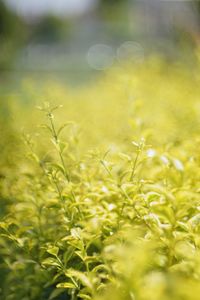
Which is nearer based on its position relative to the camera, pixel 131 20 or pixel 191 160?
pixel 191 160

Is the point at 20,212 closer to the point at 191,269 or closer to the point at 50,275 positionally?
the point at 50,275

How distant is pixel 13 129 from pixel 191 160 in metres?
2.01

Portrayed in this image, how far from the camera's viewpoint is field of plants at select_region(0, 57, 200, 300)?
127 centimetres

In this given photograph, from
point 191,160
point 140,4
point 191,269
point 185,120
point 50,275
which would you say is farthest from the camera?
point 140,4

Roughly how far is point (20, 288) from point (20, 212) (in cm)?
35

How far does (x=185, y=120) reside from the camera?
3.66 meters

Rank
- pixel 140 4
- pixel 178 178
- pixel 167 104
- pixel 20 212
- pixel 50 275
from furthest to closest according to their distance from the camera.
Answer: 1. pixel 140 4
2. pixel 167 104
3. pixel 20 212
4. pixel 50 275
5. pixel 178 178

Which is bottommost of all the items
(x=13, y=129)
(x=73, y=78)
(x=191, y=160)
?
(x=73, y=78)

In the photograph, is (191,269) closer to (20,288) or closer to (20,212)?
(20,288)

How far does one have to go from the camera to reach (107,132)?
12.7ft

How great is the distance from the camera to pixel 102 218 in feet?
5.53

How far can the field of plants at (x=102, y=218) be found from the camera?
1.27 m

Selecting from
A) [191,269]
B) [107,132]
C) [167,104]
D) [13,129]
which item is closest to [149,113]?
[167,104]

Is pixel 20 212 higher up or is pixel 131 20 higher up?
pixel 20 212
